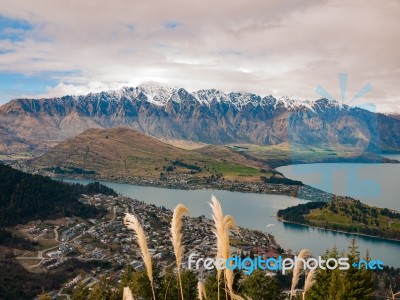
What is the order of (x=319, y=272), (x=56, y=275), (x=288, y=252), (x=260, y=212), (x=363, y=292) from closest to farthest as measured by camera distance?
(x=363, y=292) → (x=319, y=272) → (x=56, y=275) → (x=288, y=252) → (x=260, y=212)

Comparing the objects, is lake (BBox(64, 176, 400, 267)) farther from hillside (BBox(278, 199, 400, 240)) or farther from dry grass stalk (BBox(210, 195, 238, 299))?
dry grass stalk (BBox(210, 195, 238, 299))

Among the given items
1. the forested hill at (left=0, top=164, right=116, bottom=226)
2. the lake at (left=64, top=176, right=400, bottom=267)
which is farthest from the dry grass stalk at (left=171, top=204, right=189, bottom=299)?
the forested hill at (left=0, top=164, right=116, bottom=226)

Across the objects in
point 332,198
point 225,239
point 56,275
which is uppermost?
point 225,239

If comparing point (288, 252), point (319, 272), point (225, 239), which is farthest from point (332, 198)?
point (225, 239)

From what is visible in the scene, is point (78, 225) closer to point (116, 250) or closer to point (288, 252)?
point (116, 250)

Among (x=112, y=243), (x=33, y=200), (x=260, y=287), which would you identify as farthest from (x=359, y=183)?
(x=33, y=200)

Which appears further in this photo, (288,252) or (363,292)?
(288,252)
